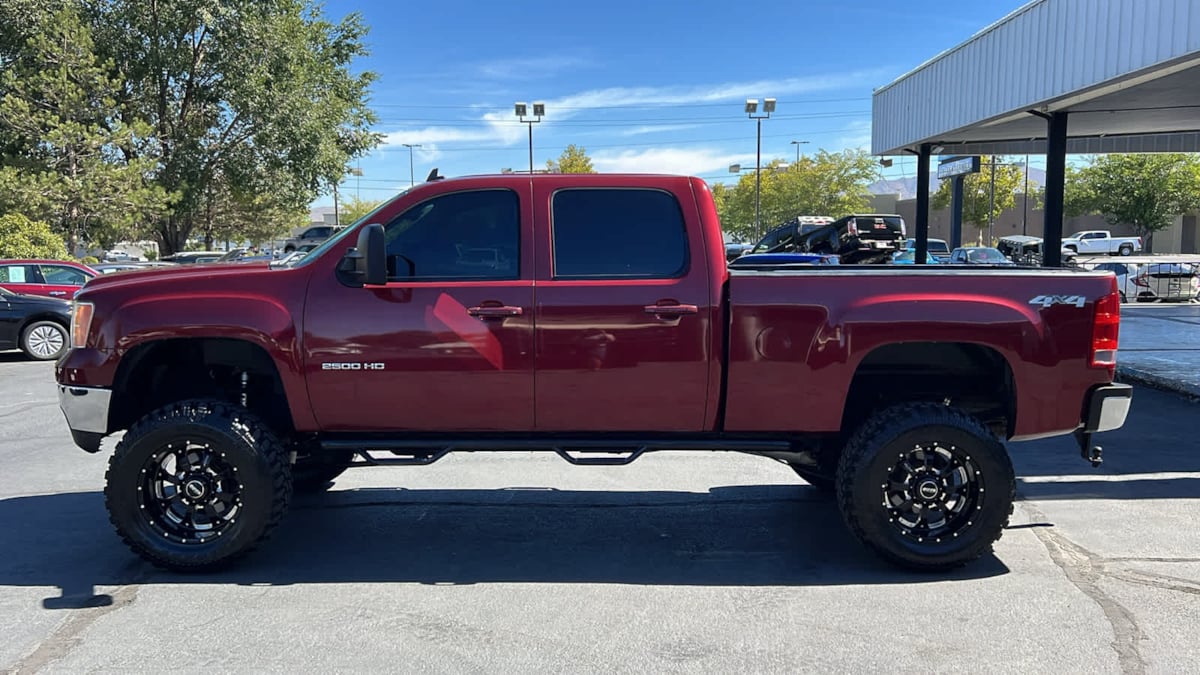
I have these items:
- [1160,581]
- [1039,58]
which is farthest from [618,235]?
[1039,58]

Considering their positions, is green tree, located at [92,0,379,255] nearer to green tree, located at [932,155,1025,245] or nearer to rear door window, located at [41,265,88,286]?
rear door window, located at [41,265,88,286]

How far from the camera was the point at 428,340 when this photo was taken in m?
4.31

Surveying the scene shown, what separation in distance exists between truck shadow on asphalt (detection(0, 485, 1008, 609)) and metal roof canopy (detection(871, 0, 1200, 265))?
9.10 metres

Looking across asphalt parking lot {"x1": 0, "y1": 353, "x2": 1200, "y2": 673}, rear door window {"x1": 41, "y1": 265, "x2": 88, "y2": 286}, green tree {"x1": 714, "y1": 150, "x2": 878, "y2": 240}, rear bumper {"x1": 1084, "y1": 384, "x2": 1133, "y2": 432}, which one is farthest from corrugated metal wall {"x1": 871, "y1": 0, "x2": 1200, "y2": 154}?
green tree {"x1": 714, "y1": 150, "x2": 878, "y2": 240}

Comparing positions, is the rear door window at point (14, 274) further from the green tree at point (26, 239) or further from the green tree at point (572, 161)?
the green tree at point (572, 161)

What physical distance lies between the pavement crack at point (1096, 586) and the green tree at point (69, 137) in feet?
81.0

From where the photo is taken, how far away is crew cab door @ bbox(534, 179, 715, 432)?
431cm

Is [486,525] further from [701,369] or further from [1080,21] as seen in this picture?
[1080,21]

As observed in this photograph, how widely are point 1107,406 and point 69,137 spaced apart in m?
25.9

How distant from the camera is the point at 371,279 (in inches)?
166

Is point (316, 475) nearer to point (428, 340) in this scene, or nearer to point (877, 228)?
point (428, 340)

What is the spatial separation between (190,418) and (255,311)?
671 mm

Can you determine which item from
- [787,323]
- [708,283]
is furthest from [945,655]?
[708,283]

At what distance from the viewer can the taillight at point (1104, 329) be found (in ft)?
14.2
